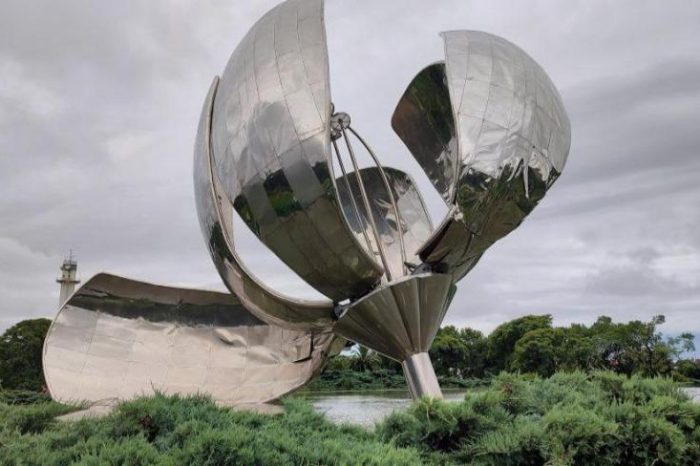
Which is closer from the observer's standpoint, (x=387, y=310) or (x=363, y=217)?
(x=387, y=310)

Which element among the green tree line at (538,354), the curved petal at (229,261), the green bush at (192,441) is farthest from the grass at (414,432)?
the green tree line at (538,354)

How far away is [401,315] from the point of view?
7.62m

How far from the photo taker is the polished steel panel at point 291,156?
6.98 metres

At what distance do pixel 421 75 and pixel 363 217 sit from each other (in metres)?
3.18

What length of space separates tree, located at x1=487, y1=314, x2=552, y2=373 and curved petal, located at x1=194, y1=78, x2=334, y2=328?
119 feet

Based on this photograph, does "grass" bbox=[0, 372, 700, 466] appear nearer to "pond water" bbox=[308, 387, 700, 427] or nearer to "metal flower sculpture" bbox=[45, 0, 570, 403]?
"pond water" bbox=[308, 387, 700, 427]

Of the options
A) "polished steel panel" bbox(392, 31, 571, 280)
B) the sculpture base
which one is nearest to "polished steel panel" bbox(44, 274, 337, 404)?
the sculpture base

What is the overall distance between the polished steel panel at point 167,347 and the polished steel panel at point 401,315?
3138 millimetres

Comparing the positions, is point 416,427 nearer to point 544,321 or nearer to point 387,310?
point 387,310

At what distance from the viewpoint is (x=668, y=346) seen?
31.8m

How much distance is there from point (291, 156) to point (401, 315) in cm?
237

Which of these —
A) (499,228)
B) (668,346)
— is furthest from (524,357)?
(499,228)

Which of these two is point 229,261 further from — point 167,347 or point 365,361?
point 365,361

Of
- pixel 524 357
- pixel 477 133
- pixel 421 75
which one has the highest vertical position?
pixel 421 75
